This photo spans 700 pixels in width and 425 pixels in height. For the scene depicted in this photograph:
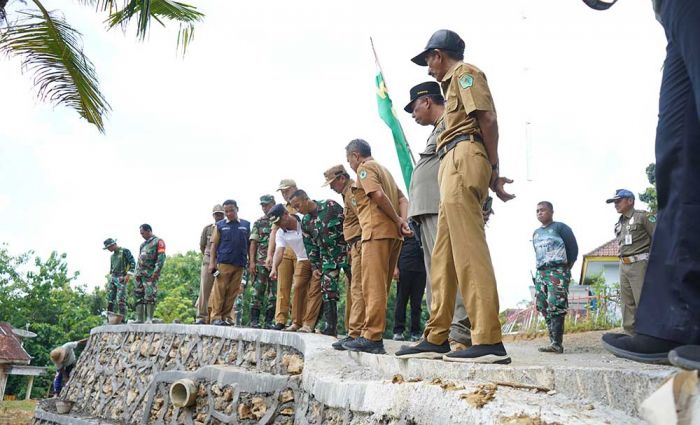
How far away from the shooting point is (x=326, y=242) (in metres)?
5.93

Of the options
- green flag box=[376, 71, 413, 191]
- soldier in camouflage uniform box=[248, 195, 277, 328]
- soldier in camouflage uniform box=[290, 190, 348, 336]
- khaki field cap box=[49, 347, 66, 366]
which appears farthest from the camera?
khaki field cap box=[49, 347, 66, 366]

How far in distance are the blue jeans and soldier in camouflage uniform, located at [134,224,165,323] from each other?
10.1 metres

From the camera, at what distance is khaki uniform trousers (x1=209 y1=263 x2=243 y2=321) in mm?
8641

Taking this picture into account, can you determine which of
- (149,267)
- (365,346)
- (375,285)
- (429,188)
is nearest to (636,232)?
(429,188)

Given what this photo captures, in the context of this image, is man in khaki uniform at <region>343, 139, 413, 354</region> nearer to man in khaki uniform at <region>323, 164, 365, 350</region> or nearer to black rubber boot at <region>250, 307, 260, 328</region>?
man in khaki uniform at <region>323, 164, 365, 350</region>

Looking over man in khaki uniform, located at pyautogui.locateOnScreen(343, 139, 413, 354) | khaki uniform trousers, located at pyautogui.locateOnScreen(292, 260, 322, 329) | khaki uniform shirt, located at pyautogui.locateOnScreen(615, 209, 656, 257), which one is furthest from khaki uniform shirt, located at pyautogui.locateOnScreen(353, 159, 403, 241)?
khaki uniform shirt, located at pyautogui.locateOnScreen(615, 209, 656, 257)

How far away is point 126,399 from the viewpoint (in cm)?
869

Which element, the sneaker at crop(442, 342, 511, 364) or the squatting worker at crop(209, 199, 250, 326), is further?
the squatting worker at crop(209, 199, 250, 326)

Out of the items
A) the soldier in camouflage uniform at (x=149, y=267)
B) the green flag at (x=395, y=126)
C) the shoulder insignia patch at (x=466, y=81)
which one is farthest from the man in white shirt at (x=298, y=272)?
the soldier in camouflage uniform at (x=149, y=267)

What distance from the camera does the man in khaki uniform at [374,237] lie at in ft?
13.4

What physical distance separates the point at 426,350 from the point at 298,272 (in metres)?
3.88

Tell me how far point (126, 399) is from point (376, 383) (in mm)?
7088

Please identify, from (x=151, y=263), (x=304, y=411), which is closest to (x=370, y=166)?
(x=304, y=411)

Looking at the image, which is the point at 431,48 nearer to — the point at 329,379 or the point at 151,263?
the point at 329,379
